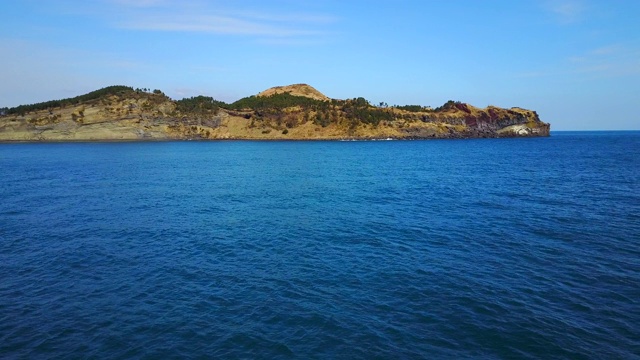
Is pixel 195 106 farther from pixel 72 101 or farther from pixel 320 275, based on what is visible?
pixel 320 275

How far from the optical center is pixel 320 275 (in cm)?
2375

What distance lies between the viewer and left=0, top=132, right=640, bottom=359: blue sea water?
54.7 feet

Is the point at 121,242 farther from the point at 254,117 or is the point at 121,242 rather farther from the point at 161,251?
the point at 254,117

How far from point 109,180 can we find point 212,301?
Answer: 4903 centimetres

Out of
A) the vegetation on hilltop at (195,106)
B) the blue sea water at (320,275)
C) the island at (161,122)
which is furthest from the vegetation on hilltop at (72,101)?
the blue sea water at (320,275)

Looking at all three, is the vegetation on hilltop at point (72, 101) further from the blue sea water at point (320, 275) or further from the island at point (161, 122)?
the blue sea water at point (320, 275)

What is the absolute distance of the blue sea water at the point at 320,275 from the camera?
16672 mm

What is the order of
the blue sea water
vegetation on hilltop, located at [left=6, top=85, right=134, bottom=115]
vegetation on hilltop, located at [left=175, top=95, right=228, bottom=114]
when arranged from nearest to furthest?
1. the blue sea water
2. vegetation on hilltop, located at [left=6, top=85, right=134, bottom=115]
3. vegetation on hilltop, located at [left=175, top=95, right=228, bottom=114]

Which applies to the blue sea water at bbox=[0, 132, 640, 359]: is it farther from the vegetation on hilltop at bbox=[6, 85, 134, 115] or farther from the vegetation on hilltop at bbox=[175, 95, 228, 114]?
the vegetation on hilltop at bbox=[6, 85, 134, 115]

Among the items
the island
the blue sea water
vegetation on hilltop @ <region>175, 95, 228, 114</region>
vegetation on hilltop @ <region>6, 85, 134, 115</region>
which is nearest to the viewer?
the blue sea water

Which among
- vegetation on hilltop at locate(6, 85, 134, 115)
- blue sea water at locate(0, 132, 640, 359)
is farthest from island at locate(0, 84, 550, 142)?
blue sea water at locate(0, 132, 640, 359)

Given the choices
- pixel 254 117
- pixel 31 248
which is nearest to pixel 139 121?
pixel 254 117

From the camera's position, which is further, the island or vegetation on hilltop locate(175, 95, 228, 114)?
vegetation on hilltop locate(175, 95, 228, 114)

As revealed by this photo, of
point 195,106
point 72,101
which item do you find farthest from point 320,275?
point 72,101
